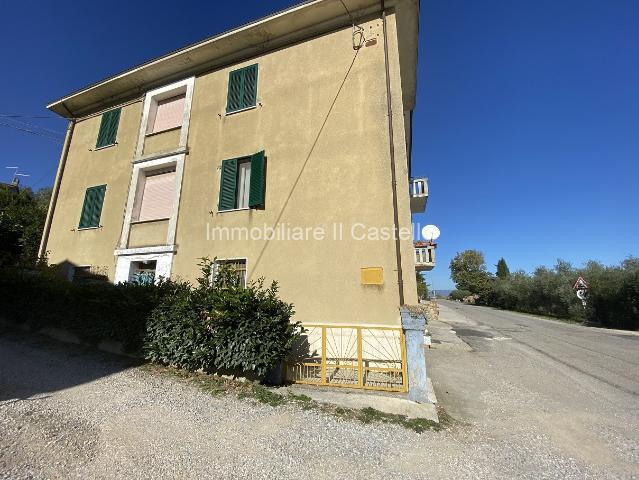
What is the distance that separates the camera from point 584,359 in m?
9.05

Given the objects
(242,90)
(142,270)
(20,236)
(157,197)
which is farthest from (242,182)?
(20,236)

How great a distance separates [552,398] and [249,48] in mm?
11862

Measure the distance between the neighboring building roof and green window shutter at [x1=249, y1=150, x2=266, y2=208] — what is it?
3864 millimetres

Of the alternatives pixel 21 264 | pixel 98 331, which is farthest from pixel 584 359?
pixel 21 264

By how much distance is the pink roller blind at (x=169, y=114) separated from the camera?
10.4 meters

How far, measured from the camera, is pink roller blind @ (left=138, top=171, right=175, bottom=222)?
9523 millimetres

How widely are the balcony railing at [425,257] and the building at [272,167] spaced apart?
2.47 m

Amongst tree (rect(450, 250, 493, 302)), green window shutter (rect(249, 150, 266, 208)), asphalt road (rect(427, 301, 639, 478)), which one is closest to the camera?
asphalt road (rect(427, 301, 639, 478))

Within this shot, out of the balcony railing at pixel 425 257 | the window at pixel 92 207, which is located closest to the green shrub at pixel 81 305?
the window at pixel 92 207

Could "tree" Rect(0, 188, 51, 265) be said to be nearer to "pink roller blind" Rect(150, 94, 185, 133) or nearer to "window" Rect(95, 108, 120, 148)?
"window" Rect(95, 108, 120, 148)

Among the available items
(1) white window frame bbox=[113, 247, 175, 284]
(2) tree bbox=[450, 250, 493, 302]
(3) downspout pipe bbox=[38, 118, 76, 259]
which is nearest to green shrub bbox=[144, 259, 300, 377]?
(1) white window frame bbox=[113, 247, 175, 284]

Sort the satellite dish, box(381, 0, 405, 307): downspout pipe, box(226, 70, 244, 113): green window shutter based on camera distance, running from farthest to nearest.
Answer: the satellite dish, box(226, 70, 244, 113): green window shutter, box(381, 0, 405, 307): downspout pipe

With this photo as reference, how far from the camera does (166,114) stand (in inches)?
420

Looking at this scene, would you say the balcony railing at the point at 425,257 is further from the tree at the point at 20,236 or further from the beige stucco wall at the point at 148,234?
the tree at the point at 20,236
